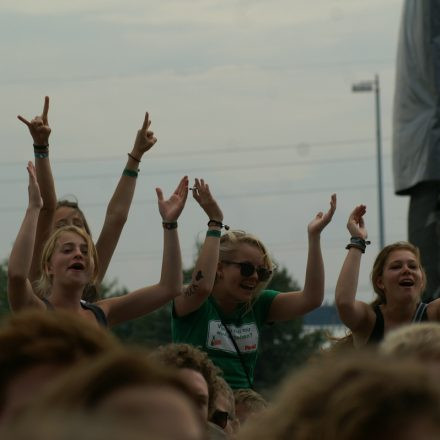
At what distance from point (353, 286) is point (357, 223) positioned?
69 centimetres

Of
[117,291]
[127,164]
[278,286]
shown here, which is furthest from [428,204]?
[117,291]

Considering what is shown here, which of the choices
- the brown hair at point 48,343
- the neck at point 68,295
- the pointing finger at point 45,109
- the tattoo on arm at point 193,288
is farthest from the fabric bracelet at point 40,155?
the brown hair at point 48,343

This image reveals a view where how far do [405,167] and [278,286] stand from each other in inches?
1156

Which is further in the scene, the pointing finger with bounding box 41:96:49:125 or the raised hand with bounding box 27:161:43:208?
the pointing finger with bounding box 41:96:49:125

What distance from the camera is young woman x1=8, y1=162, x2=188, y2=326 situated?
5.72 meters

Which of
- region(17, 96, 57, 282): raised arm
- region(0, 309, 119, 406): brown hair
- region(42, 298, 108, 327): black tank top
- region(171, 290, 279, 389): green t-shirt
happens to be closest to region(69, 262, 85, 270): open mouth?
region(42, 298, 108, 327): black tank top

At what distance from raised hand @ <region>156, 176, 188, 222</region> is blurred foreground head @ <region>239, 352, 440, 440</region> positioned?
17.3ft

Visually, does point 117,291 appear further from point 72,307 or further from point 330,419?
point 330,419

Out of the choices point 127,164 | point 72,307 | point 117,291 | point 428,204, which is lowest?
point 117,291

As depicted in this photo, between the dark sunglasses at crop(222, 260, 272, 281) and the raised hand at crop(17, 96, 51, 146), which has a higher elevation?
the raised hand at crop(17, 96, 51, 146)

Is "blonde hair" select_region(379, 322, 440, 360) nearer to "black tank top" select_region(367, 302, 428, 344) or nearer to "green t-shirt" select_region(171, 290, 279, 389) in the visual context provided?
"green t-shirt" select_region(171, 290, 279, 389)

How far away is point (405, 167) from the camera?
2069cm

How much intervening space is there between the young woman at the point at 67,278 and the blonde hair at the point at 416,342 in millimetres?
3020

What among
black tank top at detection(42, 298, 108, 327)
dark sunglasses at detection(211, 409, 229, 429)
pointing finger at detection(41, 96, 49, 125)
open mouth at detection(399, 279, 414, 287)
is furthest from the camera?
pointing finger at detection(41, 96, 49, 125)
